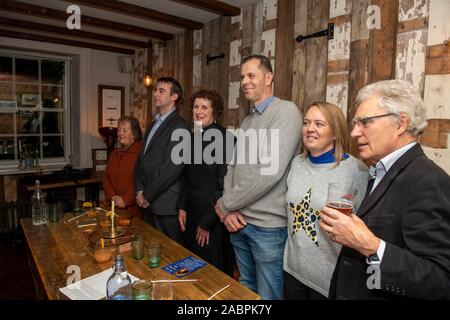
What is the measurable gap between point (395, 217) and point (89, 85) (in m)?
4.82

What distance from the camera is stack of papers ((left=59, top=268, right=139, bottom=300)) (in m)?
1.25

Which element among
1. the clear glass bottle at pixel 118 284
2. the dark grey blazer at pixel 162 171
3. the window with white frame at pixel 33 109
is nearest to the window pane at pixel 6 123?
the window with white frame at pixel 33 109

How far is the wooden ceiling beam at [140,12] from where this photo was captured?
2.90 meters

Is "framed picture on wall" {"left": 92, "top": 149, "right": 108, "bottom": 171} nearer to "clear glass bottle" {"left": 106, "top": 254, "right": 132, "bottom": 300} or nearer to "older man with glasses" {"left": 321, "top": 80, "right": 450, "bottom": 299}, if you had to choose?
"clear glass bottle" {"left": 106, "top": 254, "right": 132, "bottom": 300}

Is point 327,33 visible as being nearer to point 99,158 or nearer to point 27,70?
point 99,158

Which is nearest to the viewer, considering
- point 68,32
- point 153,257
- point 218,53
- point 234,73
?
point 153,257

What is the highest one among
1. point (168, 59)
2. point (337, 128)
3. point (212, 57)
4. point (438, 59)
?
point (168, 59)

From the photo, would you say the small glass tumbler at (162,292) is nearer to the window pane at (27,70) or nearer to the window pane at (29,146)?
the window pane at (29,146)

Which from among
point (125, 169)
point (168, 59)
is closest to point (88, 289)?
point (125, 169)

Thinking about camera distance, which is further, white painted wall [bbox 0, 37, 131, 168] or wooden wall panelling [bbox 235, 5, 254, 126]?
white painted wall [bbox 0, 37, 131, 168]

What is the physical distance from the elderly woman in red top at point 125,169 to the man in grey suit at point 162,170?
10cm

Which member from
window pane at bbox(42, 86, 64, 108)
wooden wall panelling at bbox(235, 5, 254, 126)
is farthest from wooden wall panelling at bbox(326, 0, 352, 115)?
window pane at bbox(42, 86, 64, 108)

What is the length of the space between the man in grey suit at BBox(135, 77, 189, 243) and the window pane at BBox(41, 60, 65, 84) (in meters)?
3.05

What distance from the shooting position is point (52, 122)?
16.2ft
